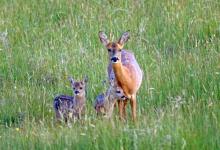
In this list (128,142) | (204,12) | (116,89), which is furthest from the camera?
(204,12)

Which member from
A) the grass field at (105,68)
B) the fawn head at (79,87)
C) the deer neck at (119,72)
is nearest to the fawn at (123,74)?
the deer neck at (119,72)

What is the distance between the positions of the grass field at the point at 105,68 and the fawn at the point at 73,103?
14 centimetres

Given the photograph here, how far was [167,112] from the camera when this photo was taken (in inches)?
342

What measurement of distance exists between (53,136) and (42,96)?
2496 mm

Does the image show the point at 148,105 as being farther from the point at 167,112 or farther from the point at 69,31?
the point at 69,31

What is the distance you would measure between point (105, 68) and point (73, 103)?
1577 mm

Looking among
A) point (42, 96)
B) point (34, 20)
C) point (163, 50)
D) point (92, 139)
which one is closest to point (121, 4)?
point (34, 20)

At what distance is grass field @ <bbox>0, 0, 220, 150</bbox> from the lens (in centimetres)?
786

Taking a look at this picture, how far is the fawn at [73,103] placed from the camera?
9.83 m

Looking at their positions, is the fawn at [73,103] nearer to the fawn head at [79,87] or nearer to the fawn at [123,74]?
the fawn head at [79,87]

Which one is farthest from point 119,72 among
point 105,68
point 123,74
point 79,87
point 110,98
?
point 105,68

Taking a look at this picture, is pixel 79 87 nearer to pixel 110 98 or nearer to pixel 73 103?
pixel 73 103

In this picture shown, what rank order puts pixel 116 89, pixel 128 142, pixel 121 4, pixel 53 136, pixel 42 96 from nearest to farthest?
pixel 128 142
pixel 53 136
pixel 116 89
pixel 42 96
pixel 121 4

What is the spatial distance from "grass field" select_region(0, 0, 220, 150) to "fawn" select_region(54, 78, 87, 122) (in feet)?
0.46
